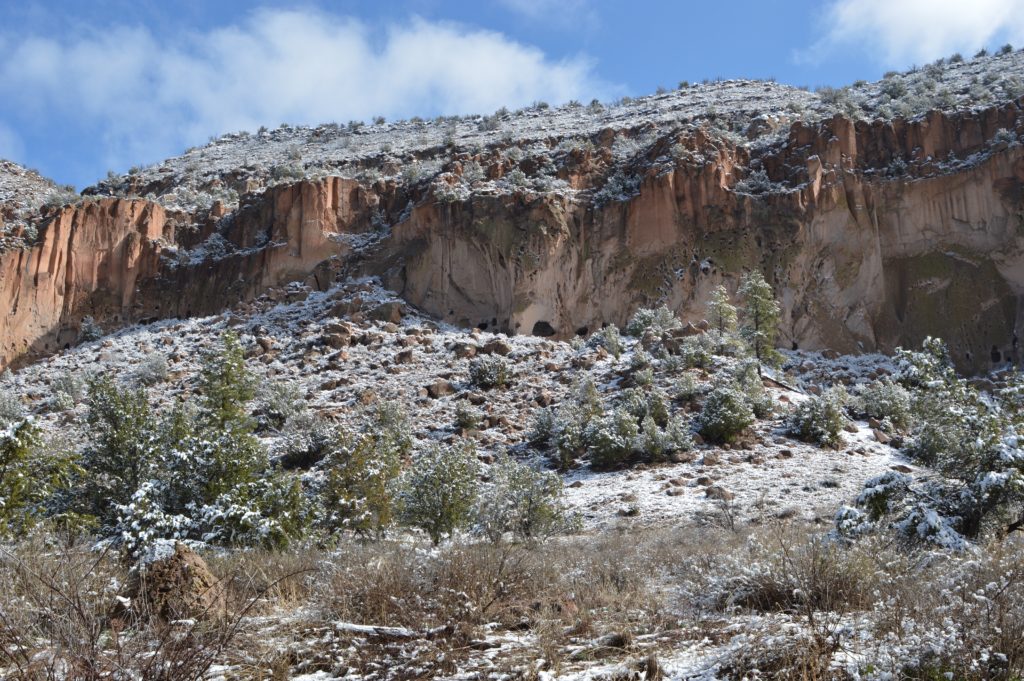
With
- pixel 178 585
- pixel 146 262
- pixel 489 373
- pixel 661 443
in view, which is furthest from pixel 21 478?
pixel 146 262

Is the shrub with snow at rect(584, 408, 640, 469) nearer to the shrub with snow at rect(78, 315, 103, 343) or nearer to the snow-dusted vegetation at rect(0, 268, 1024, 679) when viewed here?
the snow-dusted vegetation at rect(0, 268, 1024, 679)

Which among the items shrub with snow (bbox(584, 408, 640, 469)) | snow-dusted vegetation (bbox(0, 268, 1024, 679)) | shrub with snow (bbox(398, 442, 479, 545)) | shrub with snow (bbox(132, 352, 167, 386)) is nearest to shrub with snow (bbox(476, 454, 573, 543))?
snow-dusted vegetation (bbox(0, 268, 1024, 679))

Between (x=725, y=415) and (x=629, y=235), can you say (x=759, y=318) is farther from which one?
(x=629, y=235)

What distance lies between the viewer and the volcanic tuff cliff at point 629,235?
3472cm

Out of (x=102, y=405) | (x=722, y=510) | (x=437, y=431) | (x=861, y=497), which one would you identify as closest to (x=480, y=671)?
(x=861, y=497)

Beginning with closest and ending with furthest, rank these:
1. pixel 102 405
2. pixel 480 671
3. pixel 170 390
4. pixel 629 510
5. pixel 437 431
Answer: pixel 480 671
pixel 102 405
pixel 629 510
pixel 437 431
pixel 170 390

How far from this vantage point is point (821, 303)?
34.8 m

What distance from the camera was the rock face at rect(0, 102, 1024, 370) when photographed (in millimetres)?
34594

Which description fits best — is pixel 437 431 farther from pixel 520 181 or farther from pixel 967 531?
pixel 520 181

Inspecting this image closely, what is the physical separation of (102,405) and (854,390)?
2574 centimetres

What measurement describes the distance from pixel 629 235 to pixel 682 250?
2.59m

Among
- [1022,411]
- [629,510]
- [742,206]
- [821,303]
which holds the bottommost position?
[629,510]

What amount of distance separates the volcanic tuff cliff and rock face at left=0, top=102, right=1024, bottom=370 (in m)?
0.09

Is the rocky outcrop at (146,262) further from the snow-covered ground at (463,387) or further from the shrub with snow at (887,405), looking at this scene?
the shrub with snow at (887,405)
